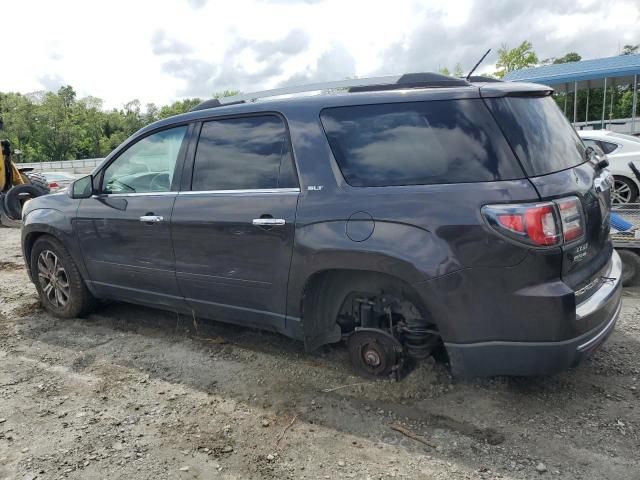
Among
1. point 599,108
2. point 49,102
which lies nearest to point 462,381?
point 599,108

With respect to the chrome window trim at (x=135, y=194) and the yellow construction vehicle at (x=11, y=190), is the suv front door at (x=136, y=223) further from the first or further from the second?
the yellow construction vehicle at (x=11, y=190)

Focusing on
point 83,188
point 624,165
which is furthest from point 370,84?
point 624,165

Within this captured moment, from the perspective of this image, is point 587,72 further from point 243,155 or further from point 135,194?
point 135,194

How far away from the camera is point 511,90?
9.45 ft

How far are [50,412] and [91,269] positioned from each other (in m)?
1.54

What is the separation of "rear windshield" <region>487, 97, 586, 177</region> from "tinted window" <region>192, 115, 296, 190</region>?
1.32 metres

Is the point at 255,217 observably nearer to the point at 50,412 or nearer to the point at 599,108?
the point at 50,412

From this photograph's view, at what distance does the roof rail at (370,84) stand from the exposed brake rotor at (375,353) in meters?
1.54

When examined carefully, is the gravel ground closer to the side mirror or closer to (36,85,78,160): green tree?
the side mirror

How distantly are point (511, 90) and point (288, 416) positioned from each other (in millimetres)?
2300

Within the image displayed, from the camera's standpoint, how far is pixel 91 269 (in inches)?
179

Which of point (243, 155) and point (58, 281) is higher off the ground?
point (243, 155)

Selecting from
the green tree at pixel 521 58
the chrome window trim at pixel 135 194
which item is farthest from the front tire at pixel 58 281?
the green tree at pixel 521 58

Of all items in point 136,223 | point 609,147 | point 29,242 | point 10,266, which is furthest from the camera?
point 609,147
